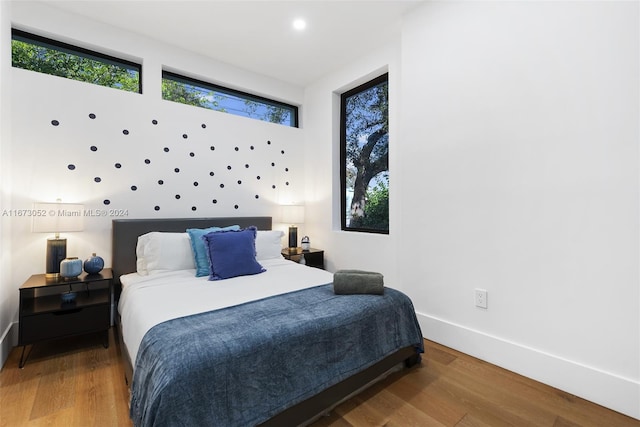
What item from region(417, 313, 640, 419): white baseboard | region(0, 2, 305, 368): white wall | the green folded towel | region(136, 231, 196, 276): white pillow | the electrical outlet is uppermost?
region(0, 2, 305, 368): white wall

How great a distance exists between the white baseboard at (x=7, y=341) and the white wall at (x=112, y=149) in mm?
15

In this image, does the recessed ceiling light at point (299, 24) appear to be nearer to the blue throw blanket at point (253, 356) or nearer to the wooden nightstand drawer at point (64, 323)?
the blue throw blanket at point (253, 356)

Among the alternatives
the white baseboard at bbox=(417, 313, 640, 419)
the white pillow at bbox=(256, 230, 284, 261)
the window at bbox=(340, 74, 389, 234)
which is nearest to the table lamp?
the white pillow at bbox=(256, 230, 284, 261)

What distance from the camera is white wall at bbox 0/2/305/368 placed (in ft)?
7.99

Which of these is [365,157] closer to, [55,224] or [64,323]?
[55,224]

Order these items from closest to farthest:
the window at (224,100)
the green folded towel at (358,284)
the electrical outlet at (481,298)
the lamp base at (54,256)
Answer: the green folded towel at (358,284) → the electrical outlet at (481,298) → the lamp base at (54,256) → the window at (224,100)

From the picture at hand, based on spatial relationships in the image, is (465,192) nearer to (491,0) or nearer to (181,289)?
(491,0)

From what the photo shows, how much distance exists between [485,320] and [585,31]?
1980 millimetres

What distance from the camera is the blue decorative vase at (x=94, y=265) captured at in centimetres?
249

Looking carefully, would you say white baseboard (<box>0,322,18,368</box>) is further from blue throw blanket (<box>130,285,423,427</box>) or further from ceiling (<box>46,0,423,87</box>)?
ceiling (<box>46,0,423,87</box>)

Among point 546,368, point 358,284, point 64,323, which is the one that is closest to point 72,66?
point 64,323

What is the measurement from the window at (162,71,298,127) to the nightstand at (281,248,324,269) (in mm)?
1826

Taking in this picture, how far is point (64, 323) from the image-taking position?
2.23 m

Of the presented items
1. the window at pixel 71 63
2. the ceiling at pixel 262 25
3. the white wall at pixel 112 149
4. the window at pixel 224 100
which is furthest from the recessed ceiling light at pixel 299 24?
the window at pixel 71 63
